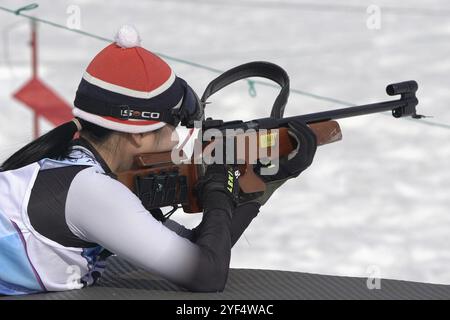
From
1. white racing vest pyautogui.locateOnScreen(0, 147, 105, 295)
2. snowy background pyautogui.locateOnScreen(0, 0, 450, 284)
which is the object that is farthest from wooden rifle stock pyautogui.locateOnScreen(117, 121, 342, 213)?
snowy background pyautogui.locateOnScreen(0, 0, 450, 284)

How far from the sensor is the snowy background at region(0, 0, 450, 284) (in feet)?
14.4

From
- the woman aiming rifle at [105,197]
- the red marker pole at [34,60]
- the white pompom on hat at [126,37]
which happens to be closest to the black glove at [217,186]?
the woman aiming rifle at [105,197]

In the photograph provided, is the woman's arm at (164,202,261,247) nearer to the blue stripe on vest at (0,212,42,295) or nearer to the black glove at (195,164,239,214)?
the black glove at (195,164,239,214)

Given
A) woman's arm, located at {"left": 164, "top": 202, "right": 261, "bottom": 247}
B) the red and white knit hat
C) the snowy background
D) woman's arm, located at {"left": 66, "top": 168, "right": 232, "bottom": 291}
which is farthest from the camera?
the snowy background

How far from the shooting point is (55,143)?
2.42m

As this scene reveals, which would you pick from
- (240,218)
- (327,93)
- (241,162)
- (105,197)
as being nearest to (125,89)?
(105,197)

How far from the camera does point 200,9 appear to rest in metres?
7.91

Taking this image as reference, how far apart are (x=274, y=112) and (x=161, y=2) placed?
5.20m

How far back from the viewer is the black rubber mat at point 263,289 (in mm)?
2332

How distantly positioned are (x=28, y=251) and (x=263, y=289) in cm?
57

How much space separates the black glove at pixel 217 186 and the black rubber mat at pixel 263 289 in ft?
0.70

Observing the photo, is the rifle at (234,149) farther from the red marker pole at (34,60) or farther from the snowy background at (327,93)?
the red marker pole at (34,60)

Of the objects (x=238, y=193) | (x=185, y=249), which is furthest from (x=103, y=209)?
(x=238, y=193)

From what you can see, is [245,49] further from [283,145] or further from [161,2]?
[283,145]
